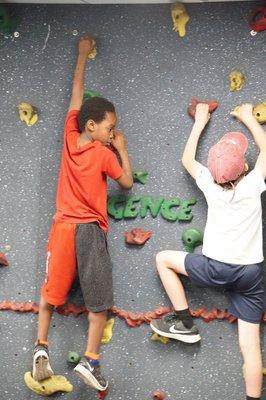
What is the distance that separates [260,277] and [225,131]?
441mm

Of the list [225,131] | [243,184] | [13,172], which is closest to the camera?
[243,184]

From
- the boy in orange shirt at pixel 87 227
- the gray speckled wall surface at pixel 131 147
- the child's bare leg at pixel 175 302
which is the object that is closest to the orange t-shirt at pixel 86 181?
the boy in orange shirt at pixel 87 227

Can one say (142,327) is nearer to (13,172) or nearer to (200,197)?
(200,197)

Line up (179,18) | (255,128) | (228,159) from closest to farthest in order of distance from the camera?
(228,159) < (255,128) < (179,18)

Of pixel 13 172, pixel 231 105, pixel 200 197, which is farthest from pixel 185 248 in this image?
pixel 13 172

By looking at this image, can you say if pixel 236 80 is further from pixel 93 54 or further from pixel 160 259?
pixel 160 259

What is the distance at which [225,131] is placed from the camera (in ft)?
6.56

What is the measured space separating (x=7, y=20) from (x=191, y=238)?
0.88 m

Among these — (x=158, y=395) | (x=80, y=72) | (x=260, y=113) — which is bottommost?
(x=158, y=395)

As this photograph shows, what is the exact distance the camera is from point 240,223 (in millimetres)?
1852

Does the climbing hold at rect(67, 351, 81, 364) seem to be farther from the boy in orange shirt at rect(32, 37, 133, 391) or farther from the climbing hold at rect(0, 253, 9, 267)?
the climbing hold at rect(0, 253, 9, 267)

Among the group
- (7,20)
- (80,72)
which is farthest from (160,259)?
(7,20)

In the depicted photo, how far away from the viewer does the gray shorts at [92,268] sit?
1.95m

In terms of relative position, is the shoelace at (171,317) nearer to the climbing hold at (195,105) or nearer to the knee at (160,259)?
the knee at (160,259)
